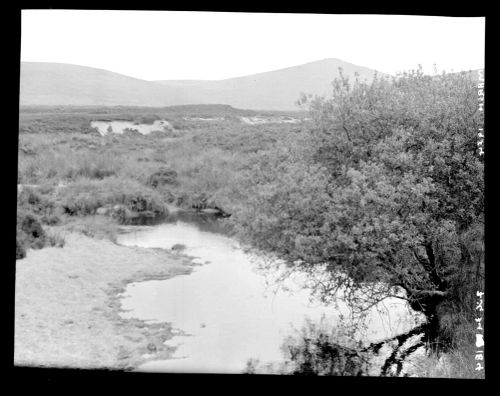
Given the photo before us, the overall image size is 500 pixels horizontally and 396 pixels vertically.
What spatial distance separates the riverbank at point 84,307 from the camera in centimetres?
626

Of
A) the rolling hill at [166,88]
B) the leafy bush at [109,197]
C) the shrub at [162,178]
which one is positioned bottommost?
the leafy bush at [109,197]

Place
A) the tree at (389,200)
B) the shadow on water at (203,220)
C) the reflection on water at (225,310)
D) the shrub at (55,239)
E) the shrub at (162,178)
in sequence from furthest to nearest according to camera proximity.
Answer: the shrub at (162,178), the shrub at (55,239), the shadow on water at (203,220), the reflection on water at (225,310), the tree at (389,200)

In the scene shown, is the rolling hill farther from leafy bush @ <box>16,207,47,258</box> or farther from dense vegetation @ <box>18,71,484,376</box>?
leafy bush @ <box>16,207,47,258</box>

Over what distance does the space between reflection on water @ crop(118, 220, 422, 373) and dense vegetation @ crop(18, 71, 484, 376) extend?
0.85 ft

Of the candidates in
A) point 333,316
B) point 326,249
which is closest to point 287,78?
point 326,249

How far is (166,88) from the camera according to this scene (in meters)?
6.65

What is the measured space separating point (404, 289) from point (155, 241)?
290 centimetres

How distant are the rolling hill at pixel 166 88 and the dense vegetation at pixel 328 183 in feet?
A: 0.46

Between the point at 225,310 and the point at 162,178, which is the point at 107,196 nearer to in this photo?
the point at 162,178

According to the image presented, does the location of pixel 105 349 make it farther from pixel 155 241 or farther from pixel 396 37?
pixel 396 37

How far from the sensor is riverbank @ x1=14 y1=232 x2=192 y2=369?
6.26m

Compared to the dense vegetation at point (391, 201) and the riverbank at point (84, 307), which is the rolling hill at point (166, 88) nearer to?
the dense vegetation at point (391, 201)

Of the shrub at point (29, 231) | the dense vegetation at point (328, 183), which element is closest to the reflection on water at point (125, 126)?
the dense vegetation at point (328, 183)

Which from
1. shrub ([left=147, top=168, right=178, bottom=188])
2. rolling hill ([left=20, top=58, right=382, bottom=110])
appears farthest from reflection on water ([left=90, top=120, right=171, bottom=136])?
shrub ([left=147, top=168, right=178, bottom=188])
